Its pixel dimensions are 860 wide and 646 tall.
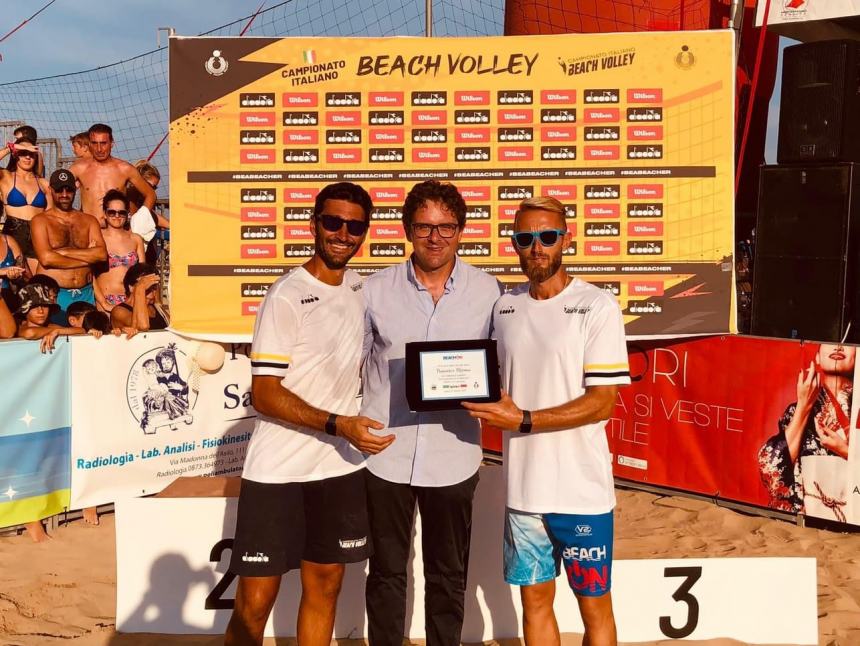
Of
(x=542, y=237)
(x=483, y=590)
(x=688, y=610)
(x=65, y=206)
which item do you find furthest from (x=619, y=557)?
(x=65, y=206)

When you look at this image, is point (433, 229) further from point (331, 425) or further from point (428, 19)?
point (428, 19)

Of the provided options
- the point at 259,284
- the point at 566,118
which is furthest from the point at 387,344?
the point at 566,118

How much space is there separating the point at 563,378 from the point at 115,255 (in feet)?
17.1

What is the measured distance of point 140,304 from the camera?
669 centimetres

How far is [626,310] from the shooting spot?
253 inches

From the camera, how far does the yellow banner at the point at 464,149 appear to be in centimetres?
626

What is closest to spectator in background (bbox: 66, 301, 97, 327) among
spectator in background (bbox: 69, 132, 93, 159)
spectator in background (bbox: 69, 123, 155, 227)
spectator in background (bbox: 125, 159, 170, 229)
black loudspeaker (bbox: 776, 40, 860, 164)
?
spectator in background (bbox: 69, 123, 155, 227)

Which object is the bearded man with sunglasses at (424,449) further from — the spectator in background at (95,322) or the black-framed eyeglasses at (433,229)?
the spectator in background at (95,322)

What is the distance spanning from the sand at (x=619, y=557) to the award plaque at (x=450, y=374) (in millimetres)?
1971

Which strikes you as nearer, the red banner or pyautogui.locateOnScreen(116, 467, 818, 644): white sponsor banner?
pyautogui.locateOnScreen(116, 467, 818, 644): white sponsor banner

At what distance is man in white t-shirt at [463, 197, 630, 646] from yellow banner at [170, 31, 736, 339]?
10.2 feet

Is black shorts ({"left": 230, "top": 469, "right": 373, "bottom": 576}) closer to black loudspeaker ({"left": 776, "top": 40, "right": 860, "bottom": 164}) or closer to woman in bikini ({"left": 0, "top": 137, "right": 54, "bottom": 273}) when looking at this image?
black loudspeaker ({"left": 776, "top": 40, "right": 860, "bottom": 164})

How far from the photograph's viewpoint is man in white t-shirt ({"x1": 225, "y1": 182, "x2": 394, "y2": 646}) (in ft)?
10.7

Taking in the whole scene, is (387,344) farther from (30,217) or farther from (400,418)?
(30,217)
